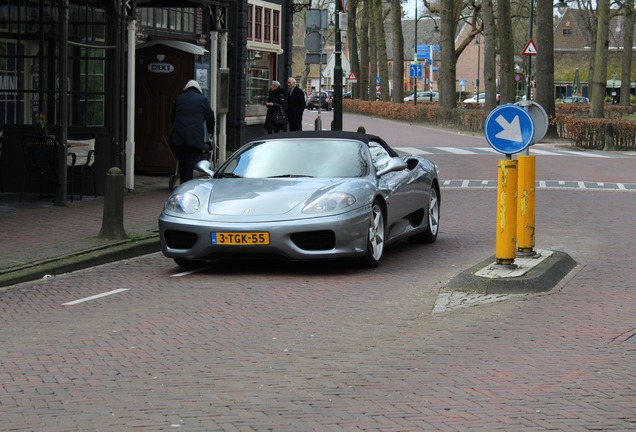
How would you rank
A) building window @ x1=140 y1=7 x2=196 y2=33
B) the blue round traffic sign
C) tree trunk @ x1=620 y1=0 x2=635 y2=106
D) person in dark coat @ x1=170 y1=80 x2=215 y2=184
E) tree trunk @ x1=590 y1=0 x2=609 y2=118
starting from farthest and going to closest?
tree trunk @ x1=620 y1=0 x2=635 y2=106 < tree trunk @ x1=590 y1=0 x2=609 y2=118 < building window @ x1=140 y1=7 x2=196 y2=33 < person in dark coat @ x1=170 y1=80 x2=215 y2=184 < the blue round traffic sign

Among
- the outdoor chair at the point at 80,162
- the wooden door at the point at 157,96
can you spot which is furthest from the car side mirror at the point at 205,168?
the wooden door at the point at 157,96

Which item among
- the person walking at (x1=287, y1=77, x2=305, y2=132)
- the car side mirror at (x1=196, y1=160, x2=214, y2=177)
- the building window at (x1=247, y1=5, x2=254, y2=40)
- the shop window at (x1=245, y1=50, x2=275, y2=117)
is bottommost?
the car side mirror at (x1=196, y1=160, x2=214, y2=177)

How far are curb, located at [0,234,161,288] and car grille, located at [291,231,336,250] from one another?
7.40 feet

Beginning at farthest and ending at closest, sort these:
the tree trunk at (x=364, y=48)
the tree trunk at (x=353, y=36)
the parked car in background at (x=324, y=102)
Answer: the parked car in background at (x=324, y=102)
the tree trunk at (x=364, y=48)
the tree trunk at (x=353, y=36)

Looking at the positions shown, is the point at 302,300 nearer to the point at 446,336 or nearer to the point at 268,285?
the point at 268,285

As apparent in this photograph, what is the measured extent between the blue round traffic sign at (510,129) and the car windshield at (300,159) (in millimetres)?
1438

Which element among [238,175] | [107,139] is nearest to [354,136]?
[238,175]

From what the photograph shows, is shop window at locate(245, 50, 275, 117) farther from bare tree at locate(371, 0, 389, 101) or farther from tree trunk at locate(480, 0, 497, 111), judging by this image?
bare tree at locate(371, 0, 389, 101)

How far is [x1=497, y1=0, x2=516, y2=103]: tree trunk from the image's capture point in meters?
46.9

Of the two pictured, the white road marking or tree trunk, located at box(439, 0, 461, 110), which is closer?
the white road marking

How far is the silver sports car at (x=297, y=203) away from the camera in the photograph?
10.9 meters

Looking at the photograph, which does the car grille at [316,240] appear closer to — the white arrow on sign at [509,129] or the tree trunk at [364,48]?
the white arrow on sign at [509,129]

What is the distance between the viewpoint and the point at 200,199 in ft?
37.3

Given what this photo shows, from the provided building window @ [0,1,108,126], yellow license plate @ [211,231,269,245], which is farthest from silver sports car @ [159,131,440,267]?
building window @ [0,1,108,126]
